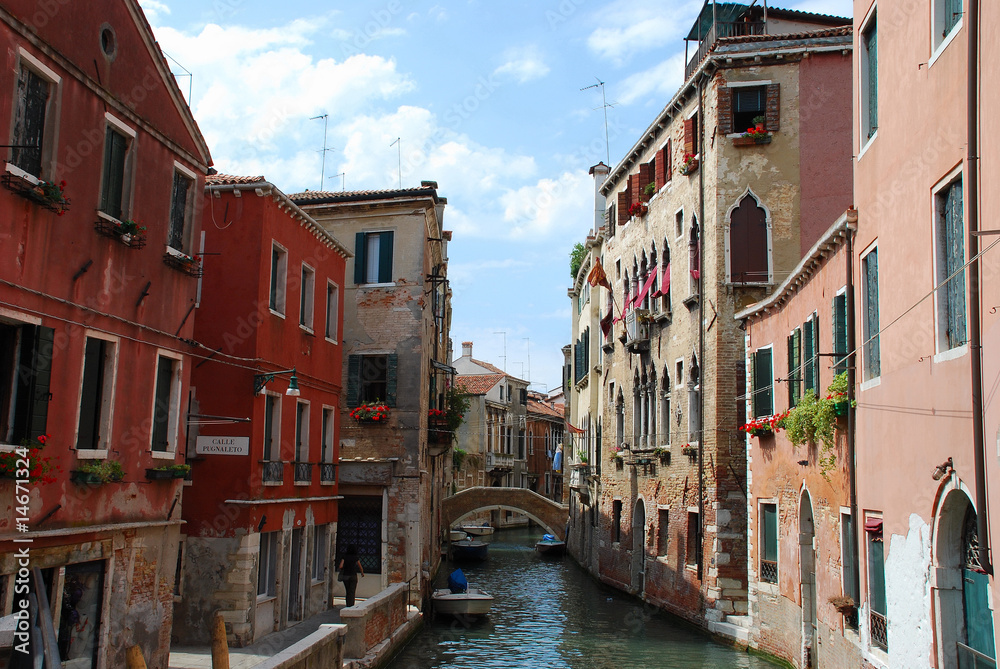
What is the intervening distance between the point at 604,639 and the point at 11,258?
45.6 ft

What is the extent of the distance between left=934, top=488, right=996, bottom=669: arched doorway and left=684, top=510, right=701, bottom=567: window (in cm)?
1128

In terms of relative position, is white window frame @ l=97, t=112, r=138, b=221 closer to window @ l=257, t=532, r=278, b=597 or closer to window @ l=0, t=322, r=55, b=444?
window @ l=0, t=322, r=55, b=444

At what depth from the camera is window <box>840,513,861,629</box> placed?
36.3 feet

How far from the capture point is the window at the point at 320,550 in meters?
→ 17.0

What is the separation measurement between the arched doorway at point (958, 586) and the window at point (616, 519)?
→ 1803 centimetres

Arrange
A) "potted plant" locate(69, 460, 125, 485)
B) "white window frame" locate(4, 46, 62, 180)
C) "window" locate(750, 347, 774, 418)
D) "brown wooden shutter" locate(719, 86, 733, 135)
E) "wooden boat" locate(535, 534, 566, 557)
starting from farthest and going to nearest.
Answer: "wooden boat" locate(535, 534, 566, 557) → "brown wooden shutter" locate(719, 86, 733, 135) → "window" locate(750, 347, 774, 418) → "potted plant" locate(69, 460, 125, 485) → "white window frame" locate(4, 46, 62, 180)

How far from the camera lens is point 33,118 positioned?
8.78 metres

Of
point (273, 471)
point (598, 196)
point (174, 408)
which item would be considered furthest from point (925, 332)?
point (598, 196)

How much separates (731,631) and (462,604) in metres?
6.08

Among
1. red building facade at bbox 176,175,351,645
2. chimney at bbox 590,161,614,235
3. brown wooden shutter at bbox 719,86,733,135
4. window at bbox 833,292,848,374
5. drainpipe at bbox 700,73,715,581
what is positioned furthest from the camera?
chimney at bbox 590,161,614,235

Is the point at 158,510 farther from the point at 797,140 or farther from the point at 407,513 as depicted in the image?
the point at 797,140

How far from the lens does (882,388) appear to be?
938 cm

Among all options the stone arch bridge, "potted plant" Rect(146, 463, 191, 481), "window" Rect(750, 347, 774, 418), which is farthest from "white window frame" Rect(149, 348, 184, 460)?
the stone arch bridge

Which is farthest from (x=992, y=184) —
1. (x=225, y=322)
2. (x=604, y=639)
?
(x=604, y=639)
